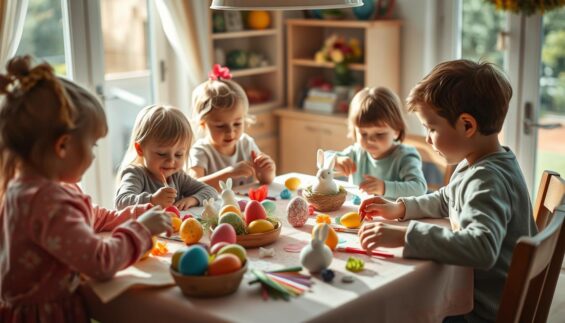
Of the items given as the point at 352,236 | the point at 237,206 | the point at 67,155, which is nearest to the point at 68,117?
the point at 67,155

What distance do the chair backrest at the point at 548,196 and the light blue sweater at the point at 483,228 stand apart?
5.8 inches

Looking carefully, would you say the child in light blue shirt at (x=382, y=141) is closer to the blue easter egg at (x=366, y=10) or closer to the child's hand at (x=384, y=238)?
the child's hand at (x=384, y=238)

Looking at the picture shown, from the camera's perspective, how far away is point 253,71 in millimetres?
4172

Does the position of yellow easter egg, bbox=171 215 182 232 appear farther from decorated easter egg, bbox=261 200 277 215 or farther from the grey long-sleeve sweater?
decorated easter egg, bbox=261 200 277 215

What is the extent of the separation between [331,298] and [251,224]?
1.37ft

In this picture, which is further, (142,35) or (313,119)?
(313,119)

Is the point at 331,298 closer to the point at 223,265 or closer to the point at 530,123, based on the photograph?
the point at 223,265

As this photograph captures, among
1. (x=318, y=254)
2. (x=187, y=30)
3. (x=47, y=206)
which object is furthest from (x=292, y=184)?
(x=187, y=30)

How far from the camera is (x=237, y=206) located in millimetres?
2021

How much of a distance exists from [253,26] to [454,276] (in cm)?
271

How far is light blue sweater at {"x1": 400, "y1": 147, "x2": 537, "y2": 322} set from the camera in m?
1.69

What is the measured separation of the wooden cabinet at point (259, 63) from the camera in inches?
162

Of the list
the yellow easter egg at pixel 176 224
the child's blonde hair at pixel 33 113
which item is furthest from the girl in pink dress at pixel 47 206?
the yellow easter egg at pixel 176 224

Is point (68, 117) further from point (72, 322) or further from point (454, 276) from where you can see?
point (454, 276)
